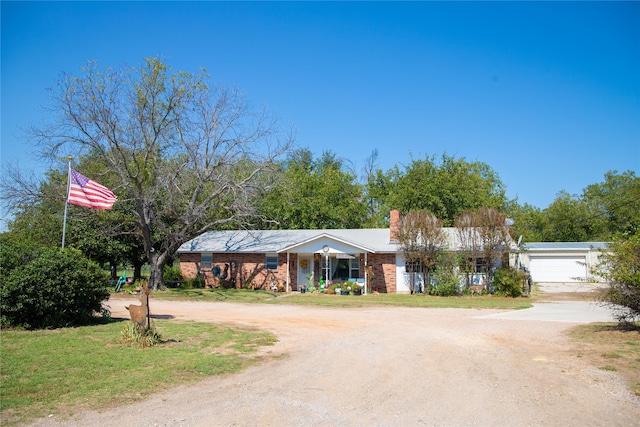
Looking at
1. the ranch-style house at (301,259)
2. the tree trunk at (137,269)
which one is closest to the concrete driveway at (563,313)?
the ranch-style house at (301,259)

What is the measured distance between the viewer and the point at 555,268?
37188 millimetres

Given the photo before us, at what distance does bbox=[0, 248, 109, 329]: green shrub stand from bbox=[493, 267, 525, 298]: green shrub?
63.9 ft

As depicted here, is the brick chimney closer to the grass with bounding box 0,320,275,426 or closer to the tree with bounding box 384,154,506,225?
the tree with bounding box 384,154,506,225

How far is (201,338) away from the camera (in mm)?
11758

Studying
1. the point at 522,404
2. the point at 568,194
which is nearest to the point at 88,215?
the point at 522,404

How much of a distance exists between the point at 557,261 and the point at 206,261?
26.0 meters

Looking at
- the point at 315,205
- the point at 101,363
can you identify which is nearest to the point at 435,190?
the point at 315,205

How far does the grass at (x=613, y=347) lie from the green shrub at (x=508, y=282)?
1046 cm

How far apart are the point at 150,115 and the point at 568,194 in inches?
1801

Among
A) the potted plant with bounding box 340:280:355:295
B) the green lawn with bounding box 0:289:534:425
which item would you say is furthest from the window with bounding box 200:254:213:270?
the green lawn with bounding box 0:289:534:425

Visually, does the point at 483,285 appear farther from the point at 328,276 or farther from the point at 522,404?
the point at 522,404

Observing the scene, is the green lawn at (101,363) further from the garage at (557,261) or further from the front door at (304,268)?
the garage at (557,261)

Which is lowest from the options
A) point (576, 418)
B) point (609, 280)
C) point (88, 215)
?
point (576, 418)

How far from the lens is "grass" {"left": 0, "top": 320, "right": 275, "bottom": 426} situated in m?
6.82
